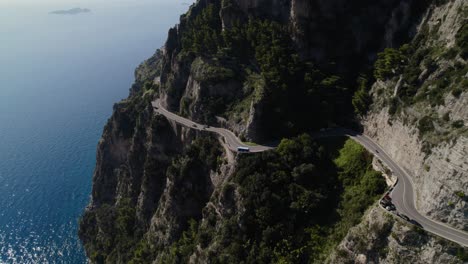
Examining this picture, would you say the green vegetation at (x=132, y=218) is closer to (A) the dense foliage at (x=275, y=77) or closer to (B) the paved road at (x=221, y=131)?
(B) the paved road at (x=221, y=131)

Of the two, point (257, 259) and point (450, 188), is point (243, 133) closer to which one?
point (257, 259)

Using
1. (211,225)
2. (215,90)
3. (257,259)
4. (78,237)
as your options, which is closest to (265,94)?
(215,90)

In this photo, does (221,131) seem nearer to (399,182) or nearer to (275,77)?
(275,77)

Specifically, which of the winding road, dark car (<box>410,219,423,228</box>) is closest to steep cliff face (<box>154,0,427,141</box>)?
the winding road

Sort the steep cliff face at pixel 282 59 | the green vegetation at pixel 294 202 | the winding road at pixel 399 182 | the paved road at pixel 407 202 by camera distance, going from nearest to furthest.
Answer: the paved road at pixel 407 202
the winding road at pixel 399 182
the green vegetation at pixel 294 202
the steep cliff face at pixel 282 59

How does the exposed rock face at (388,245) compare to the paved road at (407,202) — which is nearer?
the exposed rock face at (388,245)

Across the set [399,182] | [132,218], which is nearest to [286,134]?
[399,182]

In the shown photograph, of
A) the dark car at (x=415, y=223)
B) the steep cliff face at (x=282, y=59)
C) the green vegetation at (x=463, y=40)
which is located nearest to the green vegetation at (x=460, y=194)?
the dark car at (x=415, y=223)
